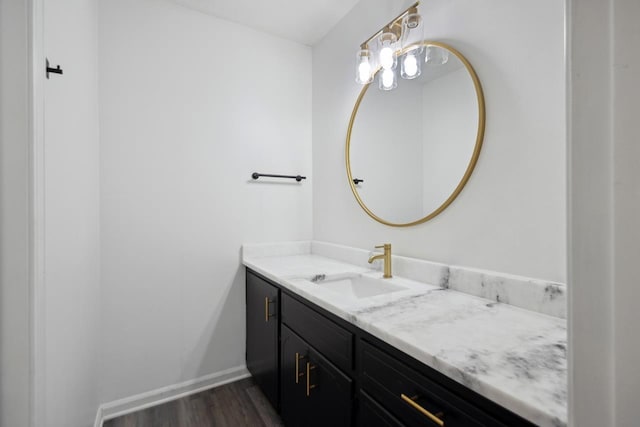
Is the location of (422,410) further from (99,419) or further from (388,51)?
(99,419)

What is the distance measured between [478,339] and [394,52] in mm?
1410

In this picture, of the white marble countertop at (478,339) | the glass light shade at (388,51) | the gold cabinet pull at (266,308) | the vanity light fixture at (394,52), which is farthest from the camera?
the gold cabinet pull at (266,308)

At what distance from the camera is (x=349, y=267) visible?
181cm

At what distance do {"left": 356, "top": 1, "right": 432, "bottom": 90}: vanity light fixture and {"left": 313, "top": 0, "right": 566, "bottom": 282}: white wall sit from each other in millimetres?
80

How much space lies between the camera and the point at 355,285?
1641mm

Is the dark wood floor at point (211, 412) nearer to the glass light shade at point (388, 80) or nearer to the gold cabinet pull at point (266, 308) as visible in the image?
the gold cabinet pull at point (266, 308)

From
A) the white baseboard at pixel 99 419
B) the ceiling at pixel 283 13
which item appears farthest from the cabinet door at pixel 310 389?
the ceiling at pixel 283 13

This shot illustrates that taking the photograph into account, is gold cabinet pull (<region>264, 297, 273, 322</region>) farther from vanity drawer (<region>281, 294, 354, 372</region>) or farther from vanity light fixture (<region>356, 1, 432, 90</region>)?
vanity light fixture (<region>356, 1, 432, 90</region>)

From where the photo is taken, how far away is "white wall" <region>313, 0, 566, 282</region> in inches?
37.9


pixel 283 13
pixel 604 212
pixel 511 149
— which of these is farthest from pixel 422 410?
pixel 283 13

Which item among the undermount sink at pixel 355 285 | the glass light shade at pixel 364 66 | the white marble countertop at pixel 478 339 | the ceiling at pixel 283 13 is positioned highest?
the ceiling at pixel 283 13

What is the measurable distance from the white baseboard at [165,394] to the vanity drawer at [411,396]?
1.45m

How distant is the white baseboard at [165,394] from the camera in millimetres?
1683

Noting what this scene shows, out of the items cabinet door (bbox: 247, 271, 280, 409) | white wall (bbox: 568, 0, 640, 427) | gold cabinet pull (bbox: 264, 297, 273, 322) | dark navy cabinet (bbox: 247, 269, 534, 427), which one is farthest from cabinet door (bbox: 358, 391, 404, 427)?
gold cabinet pull (bbox: 264, 297, 273, 322)
